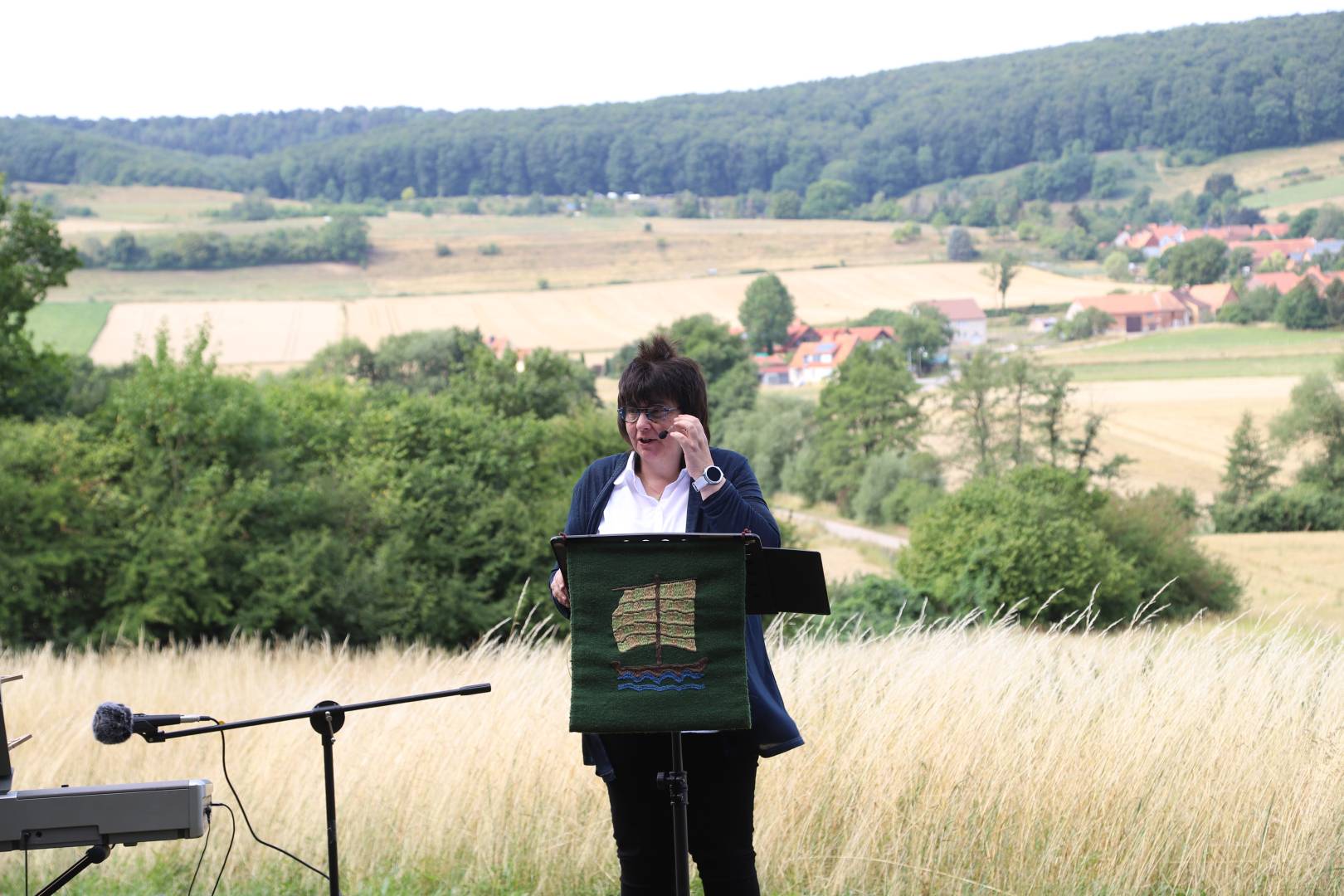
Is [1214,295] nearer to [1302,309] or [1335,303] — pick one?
[1302,309]

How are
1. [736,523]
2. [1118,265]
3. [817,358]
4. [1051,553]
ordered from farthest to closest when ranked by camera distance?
[1118,265] → [817,358] → [1051,553] → [736,523]

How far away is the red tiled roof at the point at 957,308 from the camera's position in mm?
91875

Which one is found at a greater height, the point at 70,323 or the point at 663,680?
the point at 663,680

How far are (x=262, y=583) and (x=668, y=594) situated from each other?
20289 millimetres

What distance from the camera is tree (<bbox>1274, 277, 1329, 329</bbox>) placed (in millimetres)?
86000

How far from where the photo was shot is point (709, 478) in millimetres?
3021

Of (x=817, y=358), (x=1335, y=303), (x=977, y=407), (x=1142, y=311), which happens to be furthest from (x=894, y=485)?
(x=1335, y=303)

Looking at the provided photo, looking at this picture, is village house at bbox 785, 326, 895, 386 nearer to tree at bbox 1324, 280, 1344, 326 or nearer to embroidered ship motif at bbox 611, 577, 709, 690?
tree at bbox 1324, 280, 1344, 326

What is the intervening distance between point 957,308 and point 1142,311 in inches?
489

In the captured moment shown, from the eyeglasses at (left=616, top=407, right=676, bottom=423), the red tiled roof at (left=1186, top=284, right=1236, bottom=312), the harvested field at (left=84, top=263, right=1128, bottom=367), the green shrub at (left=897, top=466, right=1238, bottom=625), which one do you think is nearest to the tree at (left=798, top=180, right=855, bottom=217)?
the harvested field at (left=84, top=263, right=1128, bottom=367)

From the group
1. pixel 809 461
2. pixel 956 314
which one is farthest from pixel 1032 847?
pixel 956 314

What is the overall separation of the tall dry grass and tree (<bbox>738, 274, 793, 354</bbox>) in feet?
272

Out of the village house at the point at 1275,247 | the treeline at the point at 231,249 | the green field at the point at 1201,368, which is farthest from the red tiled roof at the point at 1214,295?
the treeline at the point at 231,249

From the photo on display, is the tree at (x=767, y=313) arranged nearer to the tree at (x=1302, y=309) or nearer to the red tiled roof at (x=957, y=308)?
the red tiled roof at (x=957, y=308)
